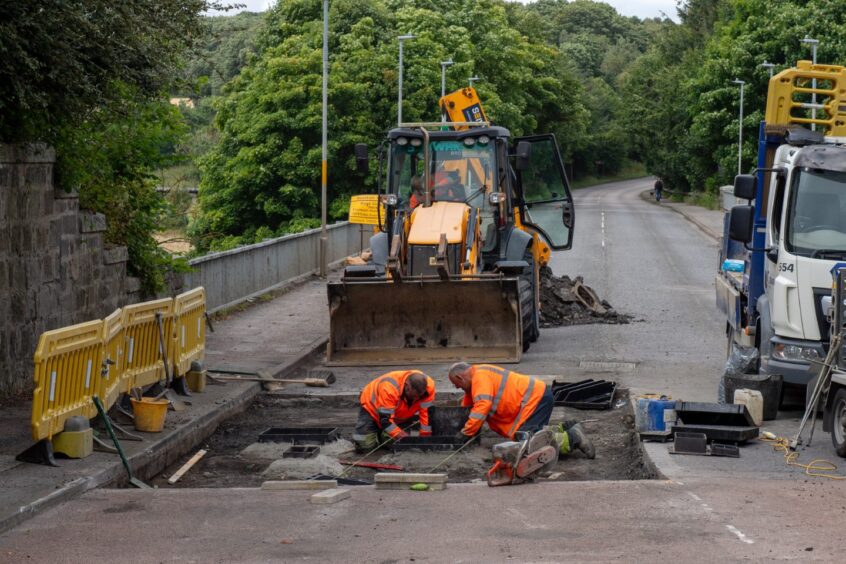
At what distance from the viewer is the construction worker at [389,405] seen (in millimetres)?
12070

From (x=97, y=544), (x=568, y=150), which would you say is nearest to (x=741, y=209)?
(x=97, y=544)

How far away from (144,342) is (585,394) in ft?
17.0

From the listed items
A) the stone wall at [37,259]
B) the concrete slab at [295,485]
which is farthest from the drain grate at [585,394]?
the stone wall at [37,259]

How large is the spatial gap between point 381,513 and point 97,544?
2018mm

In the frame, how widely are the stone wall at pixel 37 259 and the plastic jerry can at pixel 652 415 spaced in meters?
6.58

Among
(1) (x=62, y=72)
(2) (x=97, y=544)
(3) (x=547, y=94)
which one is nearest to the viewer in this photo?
(2) (x=97, y=544)

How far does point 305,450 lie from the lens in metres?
11.8

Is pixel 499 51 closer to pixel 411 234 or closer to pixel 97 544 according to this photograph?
pixel 411 234

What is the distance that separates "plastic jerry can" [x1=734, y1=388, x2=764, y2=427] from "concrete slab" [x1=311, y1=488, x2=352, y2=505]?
4.67 metres

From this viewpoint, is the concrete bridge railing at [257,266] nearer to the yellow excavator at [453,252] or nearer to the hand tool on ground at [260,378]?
the hand tool on ground at [260,378]

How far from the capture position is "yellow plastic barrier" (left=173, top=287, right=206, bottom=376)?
13992mm

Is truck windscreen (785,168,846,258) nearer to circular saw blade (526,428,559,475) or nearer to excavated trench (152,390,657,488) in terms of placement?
excavated trench (152,390,657,488)

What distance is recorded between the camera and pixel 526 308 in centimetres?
1833

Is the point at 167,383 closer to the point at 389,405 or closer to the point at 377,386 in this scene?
the point at 377,386
